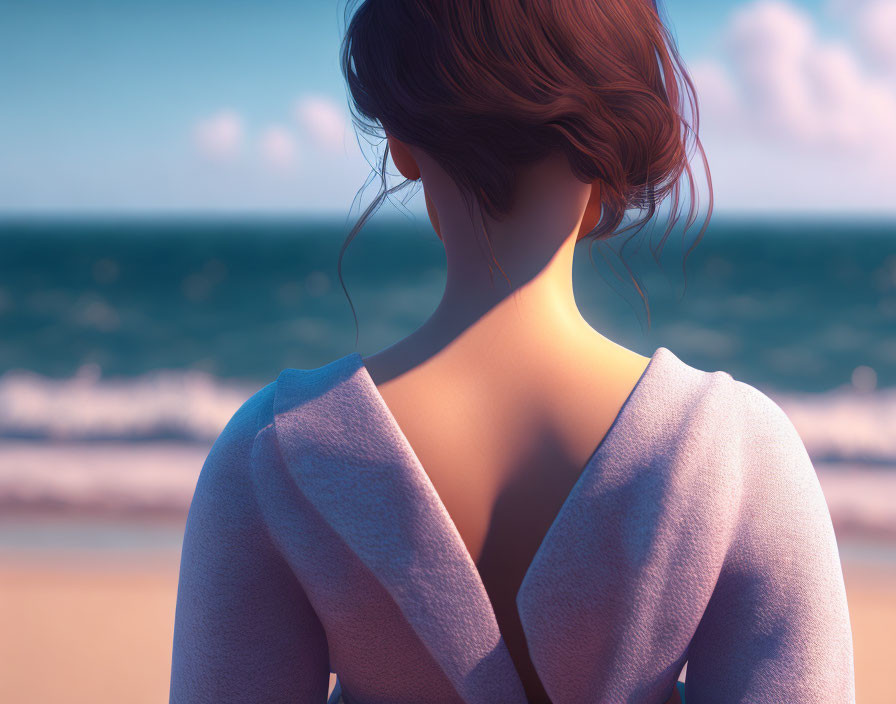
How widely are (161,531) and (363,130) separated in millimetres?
3601

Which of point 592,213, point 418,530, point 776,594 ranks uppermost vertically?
point 592,213

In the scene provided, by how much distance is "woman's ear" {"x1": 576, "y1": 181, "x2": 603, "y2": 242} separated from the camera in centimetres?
73

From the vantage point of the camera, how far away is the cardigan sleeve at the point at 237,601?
709mm

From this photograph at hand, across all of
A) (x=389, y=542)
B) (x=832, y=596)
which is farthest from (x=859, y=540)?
(x=389, y=542)

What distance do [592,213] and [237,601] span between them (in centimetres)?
53

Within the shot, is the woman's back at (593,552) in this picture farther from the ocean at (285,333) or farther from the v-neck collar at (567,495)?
the ocean at (285,333)

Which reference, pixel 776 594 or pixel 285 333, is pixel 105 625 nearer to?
pixel 776 594

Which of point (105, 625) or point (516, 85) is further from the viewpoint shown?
point (105, 625)

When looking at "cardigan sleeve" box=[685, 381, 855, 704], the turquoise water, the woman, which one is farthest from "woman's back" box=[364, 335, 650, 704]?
the turquoise water

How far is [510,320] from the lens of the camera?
2.31 feet

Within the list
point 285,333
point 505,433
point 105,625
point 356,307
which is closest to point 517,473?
point 505,433

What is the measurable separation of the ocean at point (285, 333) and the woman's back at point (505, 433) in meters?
0.10

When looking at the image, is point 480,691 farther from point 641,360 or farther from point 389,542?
point 641,360

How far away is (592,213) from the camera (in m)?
0.76
